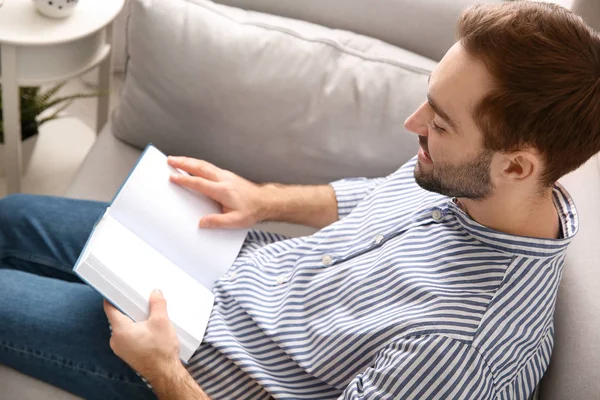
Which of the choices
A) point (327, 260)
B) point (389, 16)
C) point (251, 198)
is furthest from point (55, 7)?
point (327, 260)

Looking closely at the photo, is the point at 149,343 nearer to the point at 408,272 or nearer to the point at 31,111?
the point at 408,272

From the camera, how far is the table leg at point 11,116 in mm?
1502

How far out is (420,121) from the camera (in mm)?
1100

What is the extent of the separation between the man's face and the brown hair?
2 cm

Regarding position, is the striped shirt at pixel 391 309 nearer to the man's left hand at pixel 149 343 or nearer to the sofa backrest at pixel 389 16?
the man's left hand at pixel 149 343

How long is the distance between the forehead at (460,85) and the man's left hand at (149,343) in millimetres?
532

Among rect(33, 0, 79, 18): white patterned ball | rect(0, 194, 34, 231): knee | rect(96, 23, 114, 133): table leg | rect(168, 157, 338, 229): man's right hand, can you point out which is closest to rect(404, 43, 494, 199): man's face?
rect(168, 157, 338, 229): man's right hand

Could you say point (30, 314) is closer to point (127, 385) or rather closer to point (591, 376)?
point (127, 385)

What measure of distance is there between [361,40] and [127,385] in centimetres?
84

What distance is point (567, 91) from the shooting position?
3.09 ft

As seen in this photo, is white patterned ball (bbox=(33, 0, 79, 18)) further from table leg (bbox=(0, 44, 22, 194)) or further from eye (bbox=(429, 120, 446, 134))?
eye (bbox=(429, 120, 446, 134))

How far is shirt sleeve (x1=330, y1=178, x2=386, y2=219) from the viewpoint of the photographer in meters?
1.38

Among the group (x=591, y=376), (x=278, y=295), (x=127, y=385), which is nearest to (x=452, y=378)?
(x=591, y=376)

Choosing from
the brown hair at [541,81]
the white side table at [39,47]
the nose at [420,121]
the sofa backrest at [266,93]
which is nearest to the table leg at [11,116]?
the white side table at [39,47]
